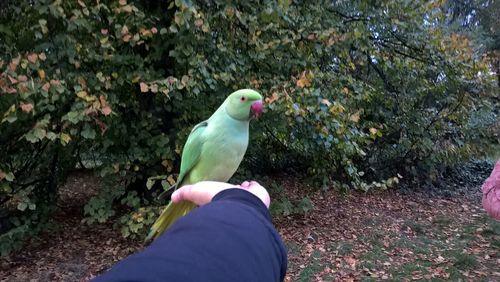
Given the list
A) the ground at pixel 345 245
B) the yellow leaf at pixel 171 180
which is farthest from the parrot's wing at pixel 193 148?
the ground at pixel 345 245

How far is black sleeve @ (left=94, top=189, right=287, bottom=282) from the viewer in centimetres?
60

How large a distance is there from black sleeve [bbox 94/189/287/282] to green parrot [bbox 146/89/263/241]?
74 cm

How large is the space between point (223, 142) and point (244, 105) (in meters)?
0.16

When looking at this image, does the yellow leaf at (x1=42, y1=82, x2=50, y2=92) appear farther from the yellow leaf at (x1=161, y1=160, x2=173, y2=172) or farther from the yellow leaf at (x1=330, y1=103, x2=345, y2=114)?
the yellow leaf at (x1=330, y1=103, x2=345, y2=114)

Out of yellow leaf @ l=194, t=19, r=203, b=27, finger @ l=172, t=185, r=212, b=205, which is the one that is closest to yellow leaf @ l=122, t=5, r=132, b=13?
yellow leaf @ l=194, t=19, r=203, b=27

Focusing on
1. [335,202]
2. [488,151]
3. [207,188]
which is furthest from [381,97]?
[207,188]

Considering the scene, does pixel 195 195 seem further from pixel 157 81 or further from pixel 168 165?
pixel 168 165

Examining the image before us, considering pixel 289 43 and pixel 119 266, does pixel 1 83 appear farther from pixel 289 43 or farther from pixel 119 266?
pixel 119 266

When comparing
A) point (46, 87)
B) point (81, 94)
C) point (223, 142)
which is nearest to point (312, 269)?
point (81, 94)

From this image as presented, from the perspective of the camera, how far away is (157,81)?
338cm

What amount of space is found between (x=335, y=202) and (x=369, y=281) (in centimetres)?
291

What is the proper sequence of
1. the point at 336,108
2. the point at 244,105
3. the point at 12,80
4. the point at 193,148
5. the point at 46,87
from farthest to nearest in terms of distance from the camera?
the point at 336,108
the point at 46,87
the point at 12,80
the point at 193,148
the point at 244,105

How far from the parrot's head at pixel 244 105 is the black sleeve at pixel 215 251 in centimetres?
75

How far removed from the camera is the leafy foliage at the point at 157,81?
10.8ft
